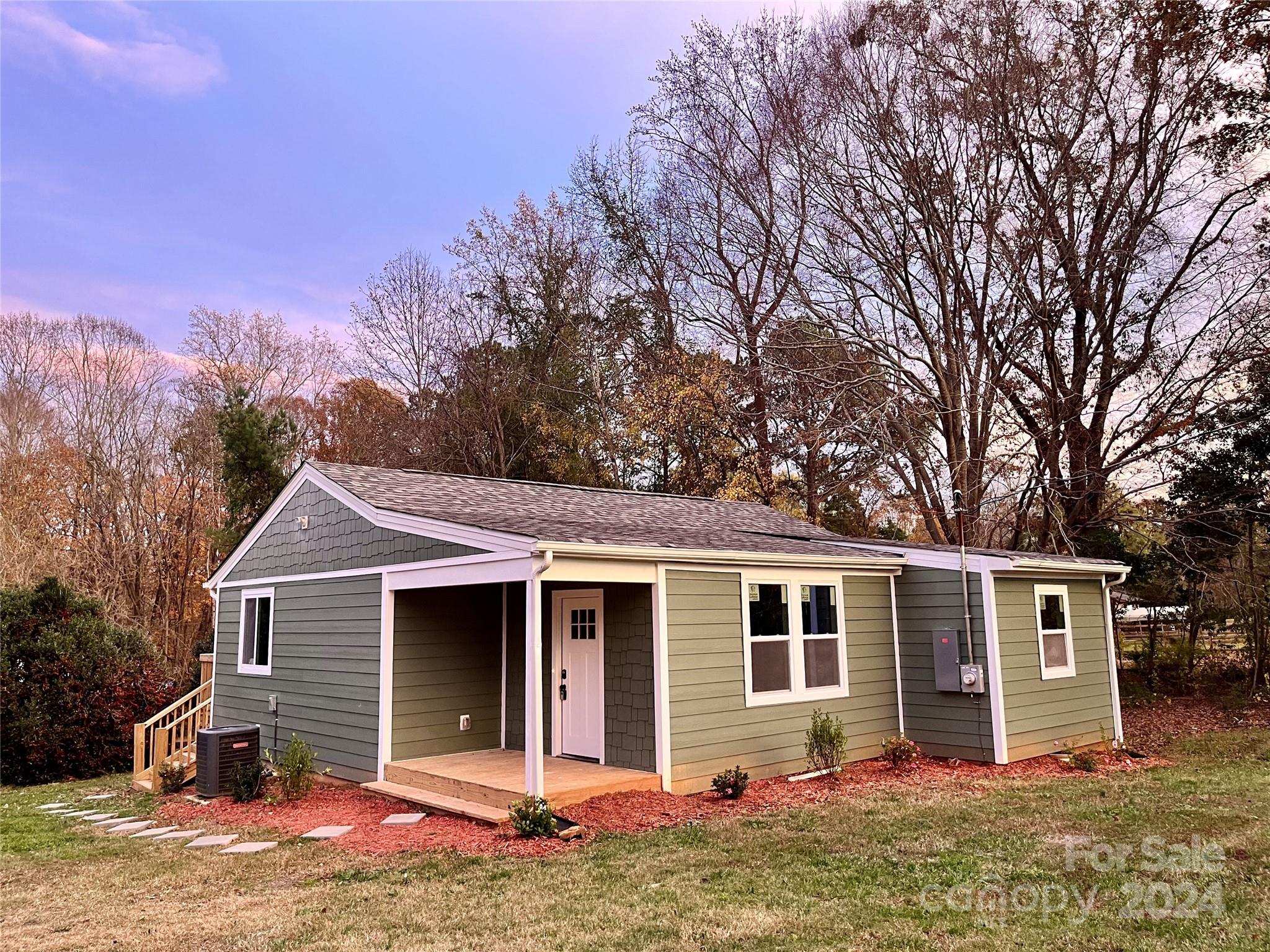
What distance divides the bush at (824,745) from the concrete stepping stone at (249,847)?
5601 millimetres

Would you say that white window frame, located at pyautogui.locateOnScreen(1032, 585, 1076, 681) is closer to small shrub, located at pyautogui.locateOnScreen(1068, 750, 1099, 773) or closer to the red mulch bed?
small shrub, located at pyautogui.locateOnScreen(1068, 750, 1099, 773)

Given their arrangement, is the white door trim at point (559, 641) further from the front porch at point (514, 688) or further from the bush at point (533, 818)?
the bush at point (533, 818)

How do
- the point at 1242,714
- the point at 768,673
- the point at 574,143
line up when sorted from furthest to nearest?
the point at 574,143, the point at 1242,714, the point at 768,673

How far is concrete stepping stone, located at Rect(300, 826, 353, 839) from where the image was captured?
25.0ft

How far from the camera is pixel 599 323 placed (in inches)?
934

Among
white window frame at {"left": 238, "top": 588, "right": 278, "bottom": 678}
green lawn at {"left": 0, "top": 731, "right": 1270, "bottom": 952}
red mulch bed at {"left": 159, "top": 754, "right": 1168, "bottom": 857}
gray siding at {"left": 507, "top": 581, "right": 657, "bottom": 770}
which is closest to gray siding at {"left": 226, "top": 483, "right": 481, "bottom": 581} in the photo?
white window frame at {"left": 238, "top": 588, "right": 278, "bottom": 678}

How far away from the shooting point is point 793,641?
1005cm

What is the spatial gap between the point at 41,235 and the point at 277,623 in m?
11.8

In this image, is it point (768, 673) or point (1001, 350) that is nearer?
point (768, 673)

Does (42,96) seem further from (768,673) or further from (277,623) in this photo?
(768,673)

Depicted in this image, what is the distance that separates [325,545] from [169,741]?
486 centimetres

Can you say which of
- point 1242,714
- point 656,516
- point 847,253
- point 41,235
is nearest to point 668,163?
point 847,253

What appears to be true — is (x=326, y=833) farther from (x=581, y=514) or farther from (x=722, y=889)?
(x=581, y=514)

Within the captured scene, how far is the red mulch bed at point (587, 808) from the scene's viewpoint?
23.4 ft
